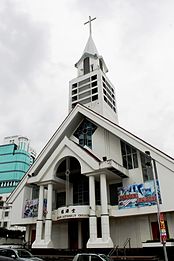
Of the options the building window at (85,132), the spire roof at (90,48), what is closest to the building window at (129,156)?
the building window at (85,132)

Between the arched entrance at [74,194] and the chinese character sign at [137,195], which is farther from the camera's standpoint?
the arched entrance at [74,194]

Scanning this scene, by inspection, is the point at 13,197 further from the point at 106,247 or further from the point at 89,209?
the point at 106,247

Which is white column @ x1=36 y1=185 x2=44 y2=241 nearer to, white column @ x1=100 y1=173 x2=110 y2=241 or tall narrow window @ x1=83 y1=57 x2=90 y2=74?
white column @ x1=100 y1=173 x2=110 y2=241

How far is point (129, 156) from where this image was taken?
2456 centimetres

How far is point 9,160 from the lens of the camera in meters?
92.2

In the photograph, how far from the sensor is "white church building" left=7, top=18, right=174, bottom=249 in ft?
67.3

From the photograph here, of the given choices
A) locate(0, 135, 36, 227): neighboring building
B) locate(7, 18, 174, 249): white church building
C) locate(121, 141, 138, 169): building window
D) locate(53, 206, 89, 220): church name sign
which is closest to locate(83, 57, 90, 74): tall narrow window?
locate(7, 18, 174, 249): white church building

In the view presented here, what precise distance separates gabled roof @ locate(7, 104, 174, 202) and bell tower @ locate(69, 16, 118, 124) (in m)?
8.84

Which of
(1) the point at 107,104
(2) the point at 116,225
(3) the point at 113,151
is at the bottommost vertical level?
(2) the point at 116,225

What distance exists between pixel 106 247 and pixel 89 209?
134 inches

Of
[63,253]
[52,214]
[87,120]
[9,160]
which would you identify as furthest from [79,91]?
[9,160]

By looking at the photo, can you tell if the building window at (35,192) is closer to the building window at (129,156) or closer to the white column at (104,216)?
the white column at (104,216)

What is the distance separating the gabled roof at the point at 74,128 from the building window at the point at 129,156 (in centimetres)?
212

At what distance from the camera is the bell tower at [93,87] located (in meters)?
37.9
